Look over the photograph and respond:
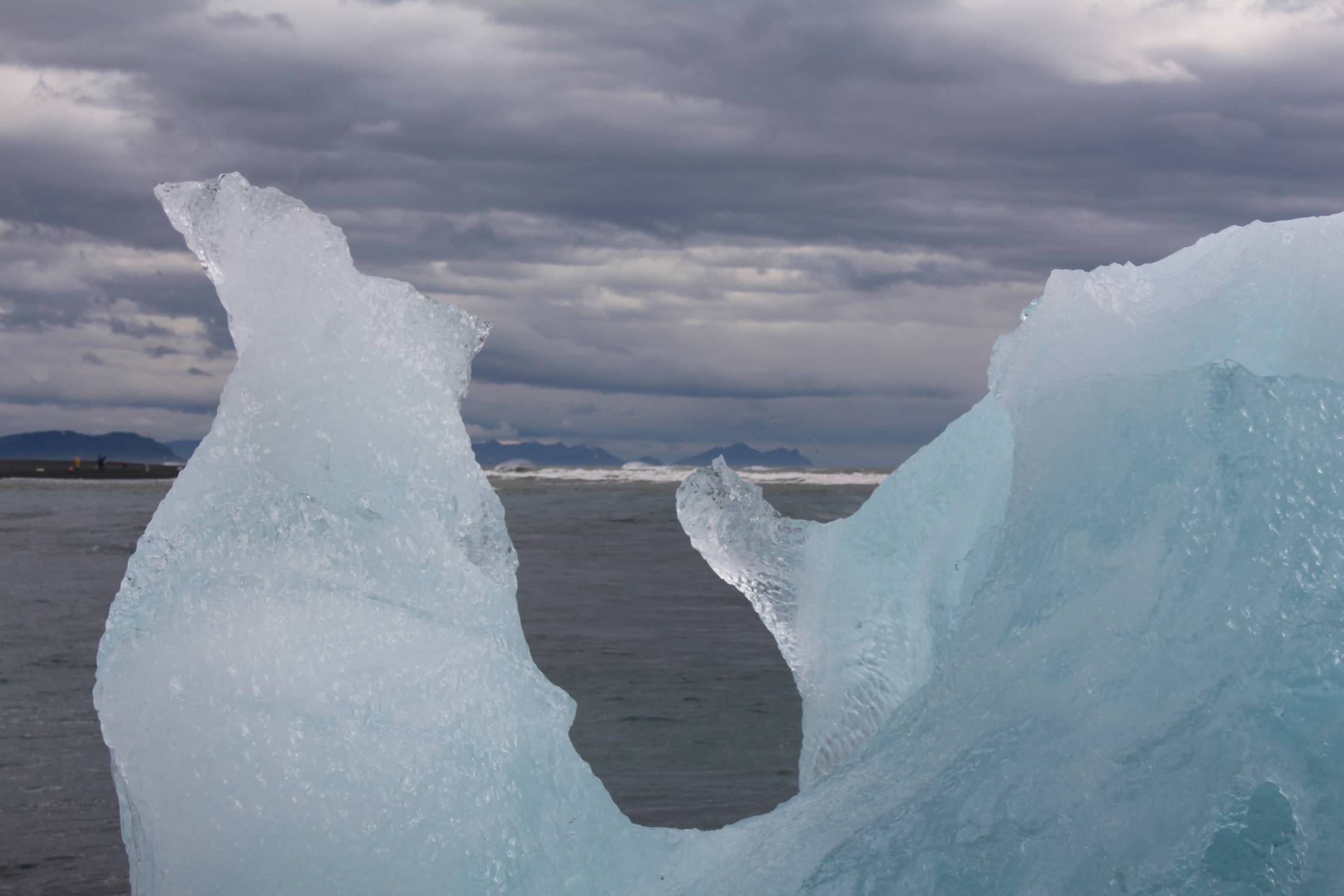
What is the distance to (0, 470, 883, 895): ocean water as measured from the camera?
5.84 m

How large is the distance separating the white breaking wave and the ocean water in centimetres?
2374

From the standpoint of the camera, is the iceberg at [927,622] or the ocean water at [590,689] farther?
the ocean water at [590,689]

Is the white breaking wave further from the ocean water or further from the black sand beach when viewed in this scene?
the ocean water

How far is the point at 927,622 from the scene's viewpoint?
4.43 meters

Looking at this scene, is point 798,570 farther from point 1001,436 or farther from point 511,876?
point 511,876

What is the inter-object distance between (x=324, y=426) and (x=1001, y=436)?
7.09ft

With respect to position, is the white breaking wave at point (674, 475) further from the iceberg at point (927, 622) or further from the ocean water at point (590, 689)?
the iceberg at point (927, 622)

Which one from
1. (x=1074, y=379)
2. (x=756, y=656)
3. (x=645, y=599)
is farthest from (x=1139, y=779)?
(x=645, y=599)

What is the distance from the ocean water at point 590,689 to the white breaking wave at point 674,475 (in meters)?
23.7

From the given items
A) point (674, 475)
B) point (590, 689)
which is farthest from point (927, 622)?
point (674, 475)

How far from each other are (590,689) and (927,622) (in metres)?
5.15

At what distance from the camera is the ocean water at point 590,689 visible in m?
5.84

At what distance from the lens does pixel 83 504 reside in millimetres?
33438

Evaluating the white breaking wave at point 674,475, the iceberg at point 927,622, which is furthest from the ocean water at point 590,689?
the white breaking wave at point 674,475
